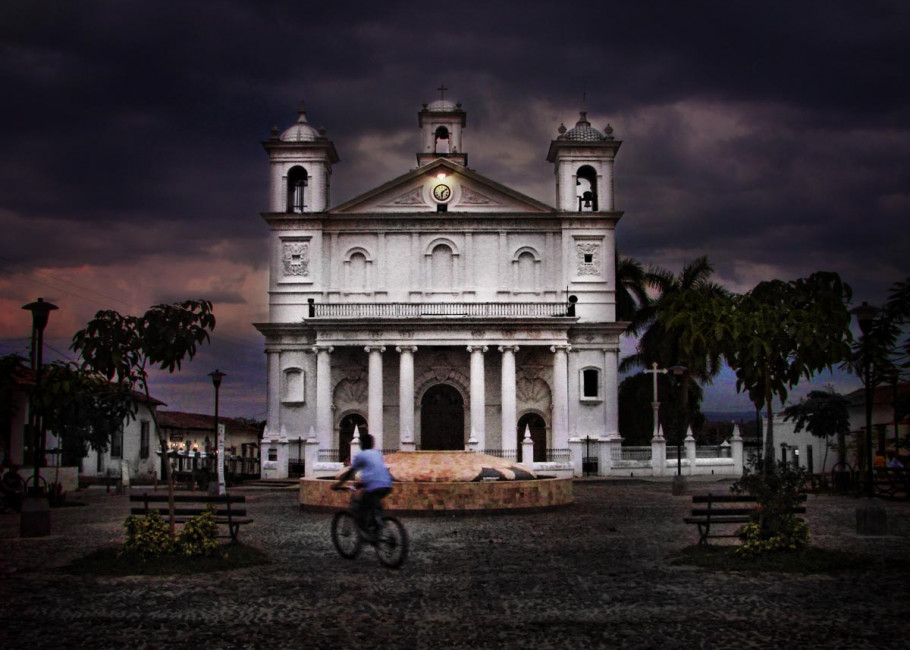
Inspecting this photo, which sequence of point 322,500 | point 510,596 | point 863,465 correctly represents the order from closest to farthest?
point 510,596, point 322,500, point 863,465

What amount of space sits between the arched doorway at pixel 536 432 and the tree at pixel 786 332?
31229 mm

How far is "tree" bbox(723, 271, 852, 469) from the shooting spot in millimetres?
14859

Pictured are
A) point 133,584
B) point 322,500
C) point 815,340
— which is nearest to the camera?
point 133,584

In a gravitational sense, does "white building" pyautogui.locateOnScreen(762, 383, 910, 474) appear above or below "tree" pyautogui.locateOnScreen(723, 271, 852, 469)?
below

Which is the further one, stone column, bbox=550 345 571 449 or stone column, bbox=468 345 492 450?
stone column, bbox=550 345 571 449

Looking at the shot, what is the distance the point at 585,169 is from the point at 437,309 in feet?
34.2

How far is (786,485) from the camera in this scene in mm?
13648

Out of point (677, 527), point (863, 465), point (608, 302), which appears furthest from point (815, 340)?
point (608, 302)

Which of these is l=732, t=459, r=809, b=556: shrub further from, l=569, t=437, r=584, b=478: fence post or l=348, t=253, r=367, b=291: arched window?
l=348, t=253, r=367, b=291: arched window

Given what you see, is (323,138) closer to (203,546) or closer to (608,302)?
(608,302)

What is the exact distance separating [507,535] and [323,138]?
34465mm

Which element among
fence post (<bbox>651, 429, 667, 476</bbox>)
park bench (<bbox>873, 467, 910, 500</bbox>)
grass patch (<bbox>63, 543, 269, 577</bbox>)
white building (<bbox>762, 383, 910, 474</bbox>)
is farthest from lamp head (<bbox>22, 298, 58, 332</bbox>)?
fence post (<bbox>651, 429, 667, 476</bbox>)

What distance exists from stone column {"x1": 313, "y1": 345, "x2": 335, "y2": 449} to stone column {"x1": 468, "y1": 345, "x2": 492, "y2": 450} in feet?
20.4

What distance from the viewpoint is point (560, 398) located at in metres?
44.8
